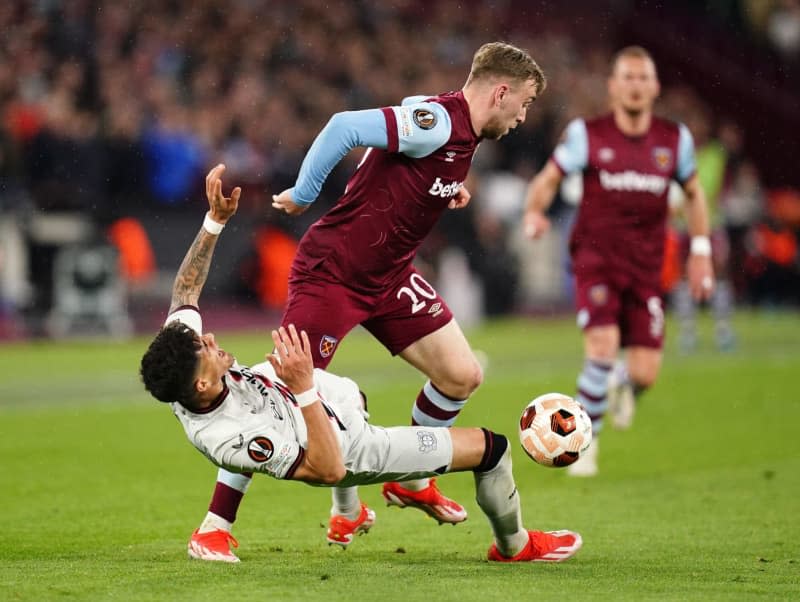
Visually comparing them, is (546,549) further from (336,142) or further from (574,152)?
(574,152)

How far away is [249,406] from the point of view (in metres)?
6.07

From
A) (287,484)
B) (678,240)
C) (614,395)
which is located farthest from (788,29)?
(287,484)

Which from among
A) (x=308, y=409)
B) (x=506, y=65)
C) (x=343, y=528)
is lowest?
(x=343, y=528)

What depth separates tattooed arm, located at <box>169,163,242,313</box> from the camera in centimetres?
655

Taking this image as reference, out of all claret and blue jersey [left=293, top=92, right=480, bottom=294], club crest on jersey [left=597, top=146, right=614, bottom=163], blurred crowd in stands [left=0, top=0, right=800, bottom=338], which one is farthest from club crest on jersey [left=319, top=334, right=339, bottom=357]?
blurred crowd in stands [left=0, top=0, right=800, bottom=338]

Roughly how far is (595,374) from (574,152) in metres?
A: 1.55

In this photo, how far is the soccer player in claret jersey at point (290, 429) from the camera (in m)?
5.85

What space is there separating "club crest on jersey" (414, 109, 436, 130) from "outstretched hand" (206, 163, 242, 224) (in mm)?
907

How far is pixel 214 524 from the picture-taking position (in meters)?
6.70


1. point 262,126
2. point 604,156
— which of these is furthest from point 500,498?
point 262,126

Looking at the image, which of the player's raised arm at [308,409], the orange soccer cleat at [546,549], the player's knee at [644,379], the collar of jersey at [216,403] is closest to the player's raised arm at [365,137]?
the player's raised arm at [308,409]

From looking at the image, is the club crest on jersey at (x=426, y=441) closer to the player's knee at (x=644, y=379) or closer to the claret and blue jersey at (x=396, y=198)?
the claret and blue jersey at (x=396, y=198)

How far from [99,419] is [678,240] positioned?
35.6 feet

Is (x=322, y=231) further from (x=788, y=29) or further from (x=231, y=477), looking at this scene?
(x=788, y=29)
